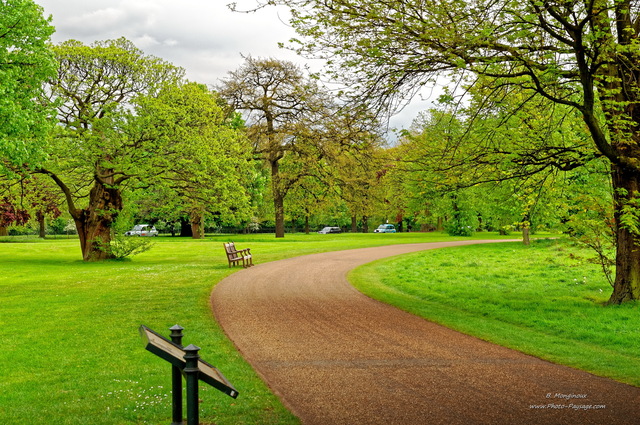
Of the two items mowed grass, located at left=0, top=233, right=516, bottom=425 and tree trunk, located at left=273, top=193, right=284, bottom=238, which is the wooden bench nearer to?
mowed grass, located at left=0, top=233, right=516, bottom=425

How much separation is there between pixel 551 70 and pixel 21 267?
23642 millimetres

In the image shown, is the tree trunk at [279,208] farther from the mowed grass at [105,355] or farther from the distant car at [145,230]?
the mowed grass at [105,355]

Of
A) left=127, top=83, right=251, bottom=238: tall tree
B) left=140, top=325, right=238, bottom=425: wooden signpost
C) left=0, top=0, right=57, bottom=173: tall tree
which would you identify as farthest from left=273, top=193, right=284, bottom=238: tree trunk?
left=140, top=325, right=238, bottom=425: wooden signpost

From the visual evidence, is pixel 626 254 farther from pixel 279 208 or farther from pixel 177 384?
pixel 279 208

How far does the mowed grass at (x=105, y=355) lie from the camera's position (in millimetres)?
5820

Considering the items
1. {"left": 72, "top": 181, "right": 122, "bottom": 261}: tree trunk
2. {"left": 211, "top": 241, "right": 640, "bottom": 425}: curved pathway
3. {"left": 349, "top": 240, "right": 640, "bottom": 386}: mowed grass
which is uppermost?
{"left": 72, "top": 181, "right": 122, "bottom": 261}: tree trunk

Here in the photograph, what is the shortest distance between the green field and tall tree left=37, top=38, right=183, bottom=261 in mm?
5032

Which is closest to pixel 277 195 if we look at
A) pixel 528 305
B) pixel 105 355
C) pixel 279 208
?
pixel 279 208

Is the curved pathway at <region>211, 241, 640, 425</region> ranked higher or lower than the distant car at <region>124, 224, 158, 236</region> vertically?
lower

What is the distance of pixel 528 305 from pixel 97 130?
1989 cm

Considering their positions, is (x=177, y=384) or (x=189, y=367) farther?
(x=177, y=384)

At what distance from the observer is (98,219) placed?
84.4 feet

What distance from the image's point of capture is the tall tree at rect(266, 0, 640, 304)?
9.43m

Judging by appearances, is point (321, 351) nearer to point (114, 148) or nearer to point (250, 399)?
point (250, 399)
